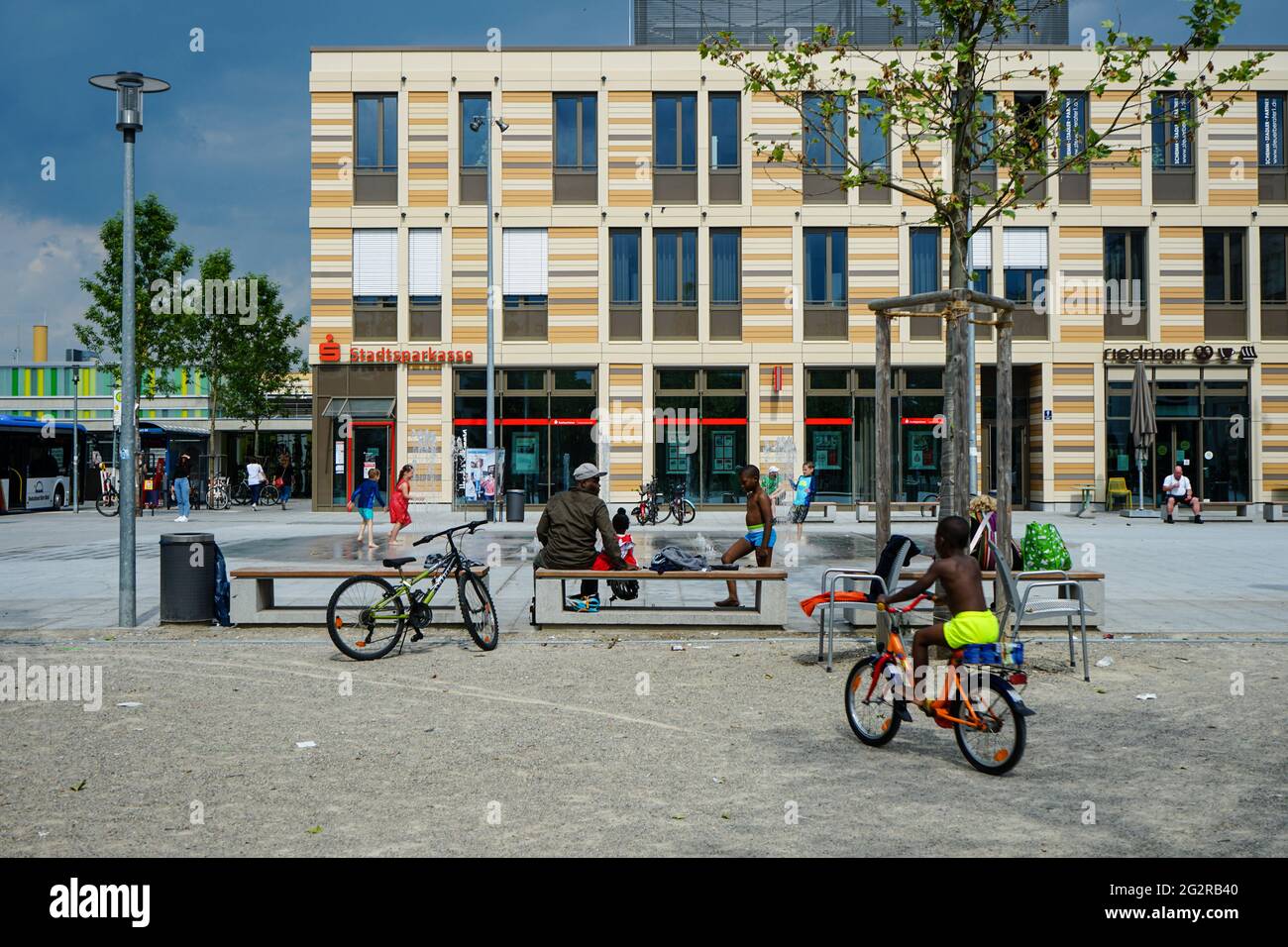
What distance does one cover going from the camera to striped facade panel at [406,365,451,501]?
108ft

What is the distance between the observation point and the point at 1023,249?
109ft

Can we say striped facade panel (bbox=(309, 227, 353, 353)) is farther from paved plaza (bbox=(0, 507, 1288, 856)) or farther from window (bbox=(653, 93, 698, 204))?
paved plaza (bbox=(0, 507, 1288, 856))

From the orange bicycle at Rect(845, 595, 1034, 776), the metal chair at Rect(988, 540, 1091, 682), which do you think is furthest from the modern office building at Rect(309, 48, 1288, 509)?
the orange bicycle at Rect(845, 595, 1034, 776)

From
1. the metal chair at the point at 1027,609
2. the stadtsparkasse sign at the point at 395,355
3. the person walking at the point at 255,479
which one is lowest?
the metal chair at the point at 1027,609

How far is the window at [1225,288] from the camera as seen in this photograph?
32.9 meters

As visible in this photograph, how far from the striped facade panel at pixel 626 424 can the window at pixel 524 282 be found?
257 centimetres

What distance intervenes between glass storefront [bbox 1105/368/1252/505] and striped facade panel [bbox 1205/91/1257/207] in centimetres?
497

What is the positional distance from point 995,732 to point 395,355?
28.6m

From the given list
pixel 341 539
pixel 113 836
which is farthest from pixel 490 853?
pixel 341 539

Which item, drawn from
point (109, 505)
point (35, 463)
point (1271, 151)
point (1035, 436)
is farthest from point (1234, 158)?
point (35, 463)

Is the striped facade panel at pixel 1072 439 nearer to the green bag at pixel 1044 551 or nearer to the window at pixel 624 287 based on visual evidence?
the window at pixel 624 287

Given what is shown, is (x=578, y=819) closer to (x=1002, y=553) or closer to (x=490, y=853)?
(x=490, y=853)

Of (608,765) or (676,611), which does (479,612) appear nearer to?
(676,611)

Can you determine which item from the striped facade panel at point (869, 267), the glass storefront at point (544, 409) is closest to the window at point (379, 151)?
the glass storefront at point (544, 409)
